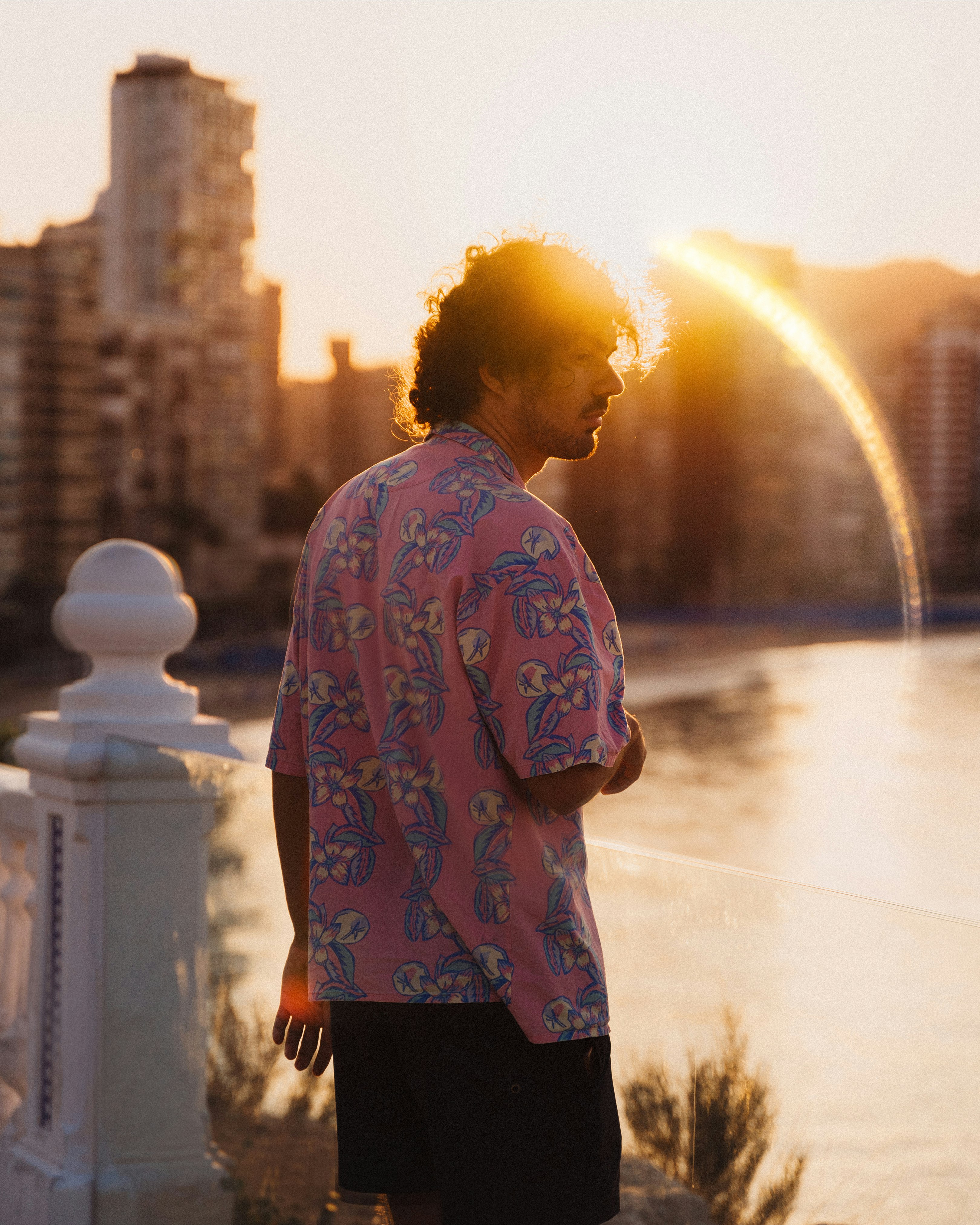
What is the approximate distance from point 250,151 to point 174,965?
47.6 m

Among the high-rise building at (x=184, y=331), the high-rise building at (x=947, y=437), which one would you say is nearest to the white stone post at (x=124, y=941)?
the high-rise building at (x=947, y=437)

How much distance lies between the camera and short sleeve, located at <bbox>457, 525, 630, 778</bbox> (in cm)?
83

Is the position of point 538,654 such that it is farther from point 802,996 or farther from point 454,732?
point 802,996

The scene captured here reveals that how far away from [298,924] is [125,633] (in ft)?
2.50

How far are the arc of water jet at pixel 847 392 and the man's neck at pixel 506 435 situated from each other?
1.38m

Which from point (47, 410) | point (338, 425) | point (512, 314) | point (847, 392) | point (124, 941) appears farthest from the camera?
point (338, 425)

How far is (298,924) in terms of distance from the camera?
106cm

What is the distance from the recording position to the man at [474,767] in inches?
33.1

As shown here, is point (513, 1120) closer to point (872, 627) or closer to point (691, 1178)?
point (691, 1178)

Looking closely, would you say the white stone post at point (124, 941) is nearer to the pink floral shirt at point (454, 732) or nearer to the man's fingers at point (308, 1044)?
the man's fingers at point (308, 1044)

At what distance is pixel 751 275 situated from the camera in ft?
9.75

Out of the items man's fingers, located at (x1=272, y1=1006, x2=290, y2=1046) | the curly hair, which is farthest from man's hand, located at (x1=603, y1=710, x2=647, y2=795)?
man's fingers, located at (x1=272, y1=1006, x2=290, y2=1046)

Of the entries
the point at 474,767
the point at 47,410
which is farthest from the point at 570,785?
the point at 47,410

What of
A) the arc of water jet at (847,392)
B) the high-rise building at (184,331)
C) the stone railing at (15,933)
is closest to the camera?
the stone railing at (15,933)
